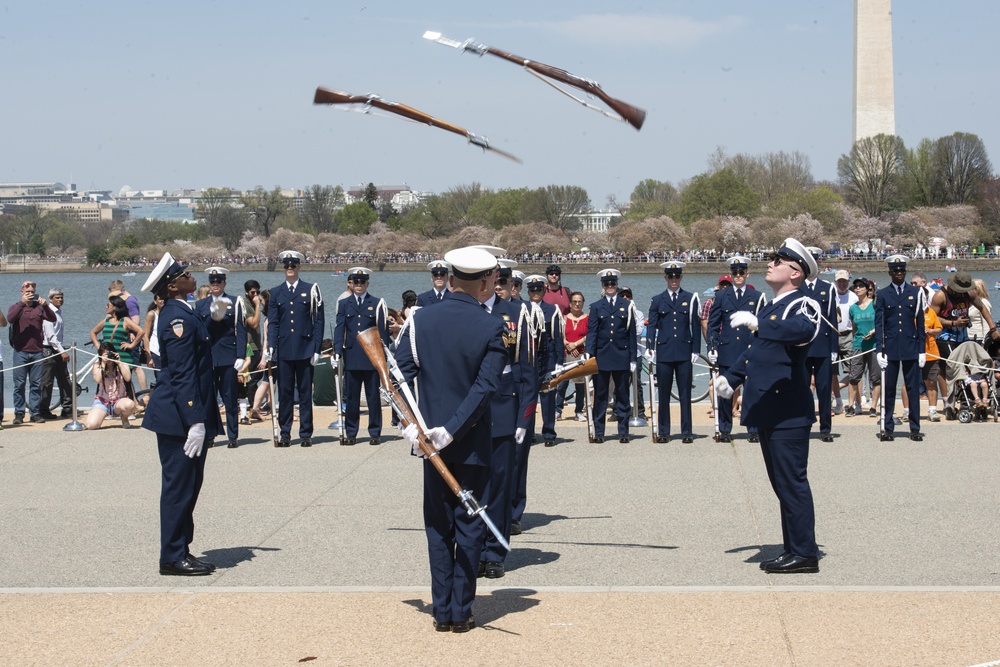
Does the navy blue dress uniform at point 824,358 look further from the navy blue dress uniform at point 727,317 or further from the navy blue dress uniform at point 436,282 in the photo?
the navy blue dress uniform at point 436,282

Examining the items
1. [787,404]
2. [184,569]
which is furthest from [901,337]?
[184,569]

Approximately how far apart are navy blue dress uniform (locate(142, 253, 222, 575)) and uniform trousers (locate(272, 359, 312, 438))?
19.4 ft

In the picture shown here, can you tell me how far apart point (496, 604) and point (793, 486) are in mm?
2085

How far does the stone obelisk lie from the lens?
85938mm

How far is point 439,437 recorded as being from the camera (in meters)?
6.56

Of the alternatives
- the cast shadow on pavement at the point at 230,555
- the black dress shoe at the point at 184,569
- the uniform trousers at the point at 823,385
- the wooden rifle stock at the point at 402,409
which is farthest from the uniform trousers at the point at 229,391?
the wooden rifle stock at the point at 402,409

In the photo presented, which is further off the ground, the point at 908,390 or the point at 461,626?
the point at 908,390

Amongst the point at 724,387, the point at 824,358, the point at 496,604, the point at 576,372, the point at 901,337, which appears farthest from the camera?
the point at 901,337

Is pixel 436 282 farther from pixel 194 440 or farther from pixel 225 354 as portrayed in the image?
pixel 194 440

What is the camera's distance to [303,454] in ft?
44.1

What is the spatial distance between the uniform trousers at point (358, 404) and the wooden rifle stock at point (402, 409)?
6602 millimetres

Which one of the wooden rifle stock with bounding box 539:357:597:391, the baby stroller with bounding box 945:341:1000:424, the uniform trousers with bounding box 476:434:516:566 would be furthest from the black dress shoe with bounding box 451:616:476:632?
the baby stroller with bounding box 945:341:1000:424

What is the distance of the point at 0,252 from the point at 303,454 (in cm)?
16345

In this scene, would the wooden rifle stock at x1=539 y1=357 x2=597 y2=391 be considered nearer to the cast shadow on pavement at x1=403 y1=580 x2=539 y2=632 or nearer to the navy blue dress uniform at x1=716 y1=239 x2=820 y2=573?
the navy blue dress uniform at x1=716 y1=239 x2=820 y2=573
